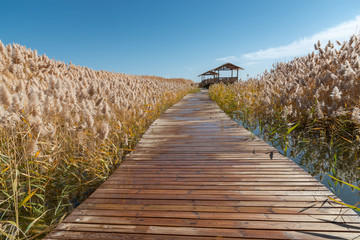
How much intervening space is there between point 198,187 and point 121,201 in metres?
0.73

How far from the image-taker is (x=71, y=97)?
9.07ft

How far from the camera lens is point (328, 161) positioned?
9.94ft

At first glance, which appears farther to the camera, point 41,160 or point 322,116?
point 322,116

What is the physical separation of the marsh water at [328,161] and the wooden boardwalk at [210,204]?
0.53 meters

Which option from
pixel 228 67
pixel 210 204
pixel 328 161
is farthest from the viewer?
pixel 228 67

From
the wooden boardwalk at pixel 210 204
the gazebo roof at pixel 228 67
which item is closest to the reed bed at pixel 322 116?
the wooden boardwalk at pixel 210 204

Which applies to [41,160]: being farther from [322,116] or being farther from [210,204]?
[322,116]

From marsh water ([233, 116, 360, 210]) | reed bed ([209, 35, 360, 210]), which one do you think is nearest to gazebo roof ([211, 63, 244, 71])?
reed bed ([209, 35, 360, 210])

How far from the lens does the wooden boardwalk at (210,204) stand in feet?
4.59

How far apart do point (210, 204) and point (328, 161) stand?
2395mm

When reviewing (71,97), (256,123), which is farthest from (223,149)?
(256,123)

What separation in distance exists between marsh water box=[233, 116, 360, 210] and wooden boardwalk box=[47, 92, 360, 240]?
0.53m

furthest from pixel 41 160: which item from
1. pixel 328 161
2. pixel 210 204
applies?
pixel 328 161

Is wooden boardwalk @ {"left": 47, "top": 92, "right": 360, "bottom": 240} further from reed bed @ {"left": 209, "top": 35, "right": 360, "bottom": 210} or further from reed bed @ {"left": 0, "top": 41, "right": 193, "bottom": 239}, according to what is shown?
reed bed @ {"left": 209, "top": 35, "right": 360, "bottom": 210}
